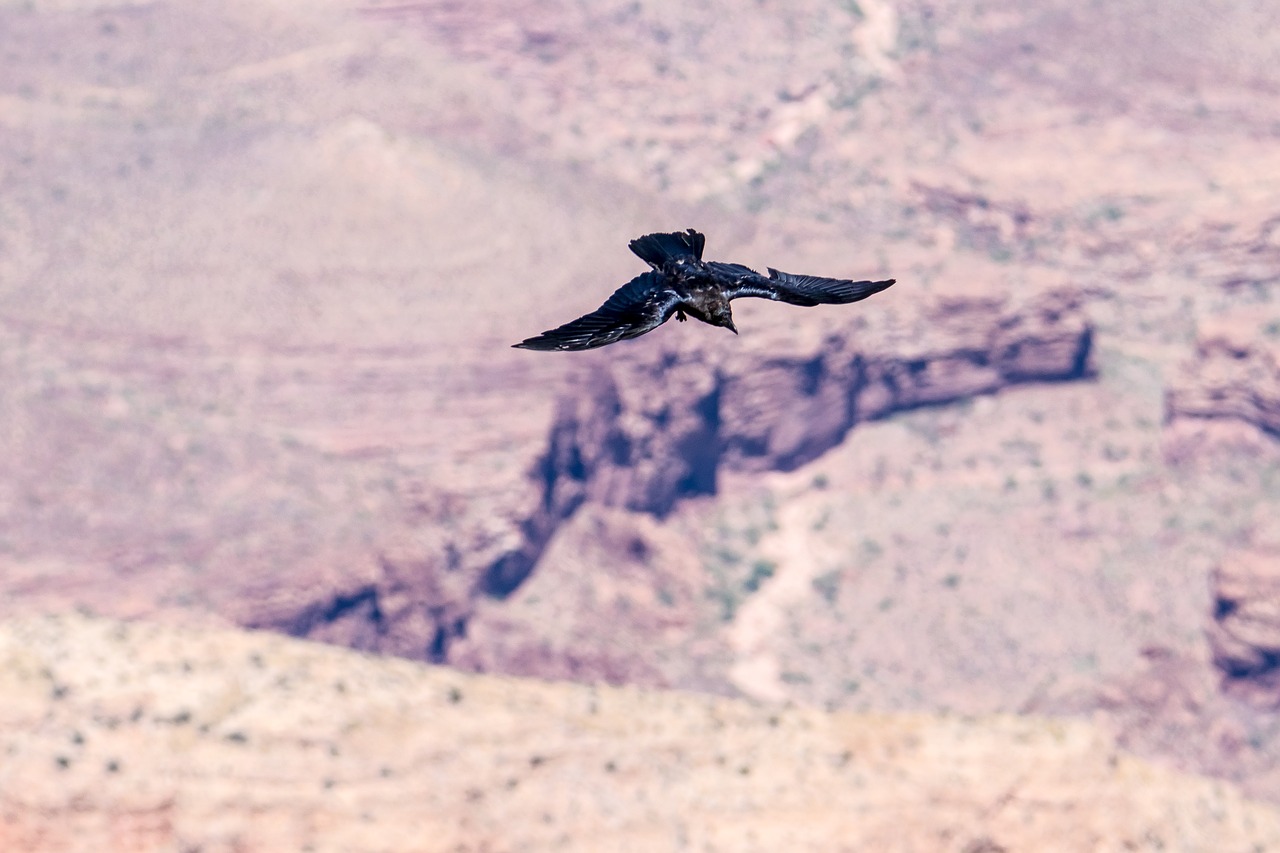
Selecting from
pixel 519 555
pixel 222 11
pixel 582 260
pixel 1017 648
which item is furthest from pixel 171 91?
pixel 1017 648

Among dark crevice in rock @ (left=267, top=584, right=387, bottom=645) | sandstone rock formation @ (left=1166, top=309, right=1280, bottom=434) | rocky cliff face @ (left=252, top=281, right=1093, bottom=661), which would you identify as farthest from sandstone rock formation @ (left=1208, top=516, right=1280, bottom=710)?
dark crevice in rock @ (left=267, top=584, right=387, bottom=645)

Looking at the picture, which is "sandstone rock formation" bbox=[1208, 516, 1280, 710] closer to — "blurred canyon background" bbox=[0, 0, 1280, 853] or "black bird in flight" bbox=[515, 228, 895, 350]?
"blurred canyon background" bbox=[0, 0, 1280, 853]

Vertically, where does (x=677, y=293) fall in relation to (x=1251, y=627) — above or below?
above

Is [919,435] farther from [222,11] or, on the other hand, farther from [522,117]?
[222,11]

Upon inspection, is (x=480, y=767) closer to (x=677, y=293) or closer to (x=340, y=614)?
(x=677, y=293)

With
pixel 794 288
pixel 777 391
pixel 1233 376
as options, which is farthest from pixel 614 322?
pixel 777 391
